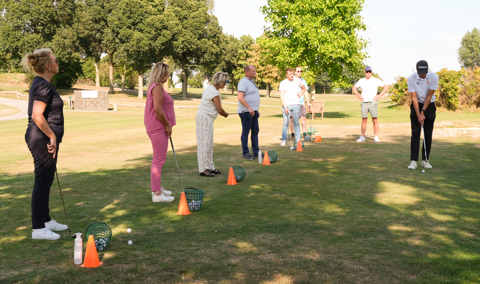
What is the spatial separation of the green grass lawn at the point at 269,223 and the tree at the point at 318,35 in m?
16.6

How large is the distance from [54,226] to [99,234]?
1126 mm

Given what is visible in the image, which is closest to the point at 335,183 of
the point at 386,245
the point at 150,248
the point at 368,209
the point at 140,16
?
the point at 368,209

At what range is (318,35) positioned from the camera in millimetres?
26422

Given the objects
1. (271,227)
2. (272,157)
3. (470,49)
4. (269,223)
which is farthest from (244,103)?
(470,49)

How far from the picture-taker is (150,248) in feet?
16.0

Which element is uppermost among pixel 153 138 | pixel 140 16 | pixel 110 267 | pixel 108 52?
pixel 140 16

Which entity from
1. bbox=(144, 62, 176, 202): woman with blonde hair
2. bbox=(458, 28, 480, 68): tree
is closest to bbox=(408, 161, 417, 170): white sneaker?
bbox=(144, 62, 176, 202): woman with blonde hair

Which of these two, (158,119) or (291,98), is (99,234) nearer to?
(158,119)

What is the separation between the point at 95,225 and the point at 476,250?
4286 mm

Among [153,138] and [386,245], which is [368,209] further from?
[153,138]

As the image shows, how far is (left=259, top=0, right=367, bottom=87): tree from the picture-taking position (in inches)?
1042

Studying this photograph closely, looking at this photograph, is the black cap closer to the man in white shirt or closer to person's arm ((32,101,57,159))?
the man in white shirt

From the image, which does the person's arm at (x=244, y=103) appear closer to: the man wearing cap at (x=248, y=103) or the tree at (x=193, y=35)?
the man wearing cap at (x=248, y=103)

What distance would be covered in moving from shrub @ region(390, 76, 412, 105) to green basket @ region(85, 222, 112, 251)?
3671 centimetres
